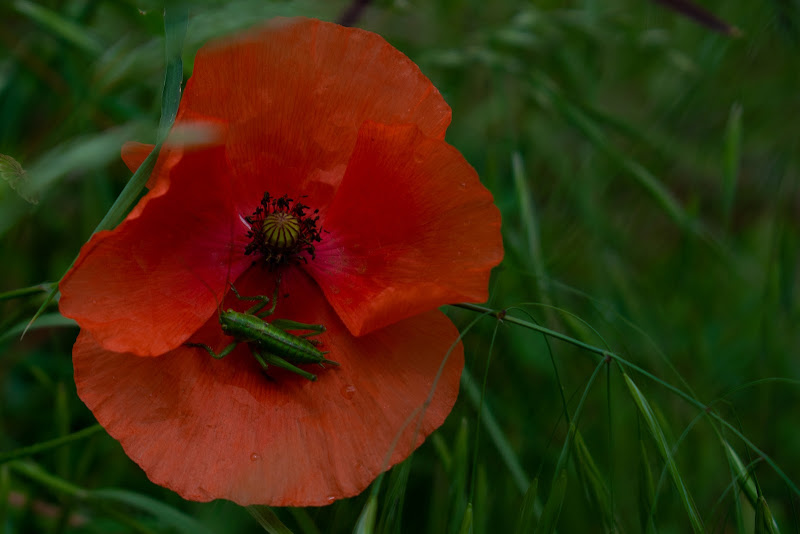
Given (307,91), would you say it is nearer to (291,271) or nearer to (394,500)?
(291,271)

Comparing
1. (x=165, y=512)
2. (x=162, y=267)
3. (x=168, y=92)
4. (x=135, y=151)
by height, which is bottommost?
(x=165, y=512)

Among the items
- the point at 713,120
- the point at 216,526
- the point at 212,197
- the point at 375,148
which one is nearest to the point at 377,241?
the point at 375,148

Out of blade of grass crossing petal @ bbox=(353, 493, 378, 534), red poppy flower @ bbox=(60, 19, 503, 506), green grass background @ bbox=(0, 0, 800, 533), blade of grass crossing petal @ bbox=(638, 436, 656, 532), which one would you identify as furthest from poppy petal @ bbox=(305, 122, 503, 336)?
blade of grass crossing petal @ bbox=(638, 436, 656, 532)

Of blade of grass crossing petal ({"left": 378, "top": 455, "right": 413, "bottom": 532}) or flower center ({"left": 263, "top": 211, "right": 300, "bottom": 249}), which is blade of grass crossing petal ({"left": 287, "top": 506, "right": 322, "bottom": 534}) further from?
flower center ({"left": 263, "top": 211, "right": 300, "bottom": 249})

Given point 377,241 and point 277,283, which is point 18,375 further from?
point 377,241

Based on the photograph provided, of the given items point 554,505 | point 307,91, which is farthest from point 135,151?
point 554,505

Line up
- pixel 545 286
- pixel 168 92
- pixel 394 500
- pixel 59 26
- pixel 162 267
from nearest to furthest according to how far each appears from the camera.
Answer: pixel 168 92 < pixel 394 500 < pixel 162 267 < pixel 59 26 < pixel 545 286

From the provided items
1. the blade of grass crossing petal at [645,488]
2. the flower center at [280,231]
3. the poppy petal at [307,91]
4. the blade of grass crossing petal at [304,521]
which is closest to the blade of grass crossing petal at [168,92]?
the poppy petal at [307,91]
